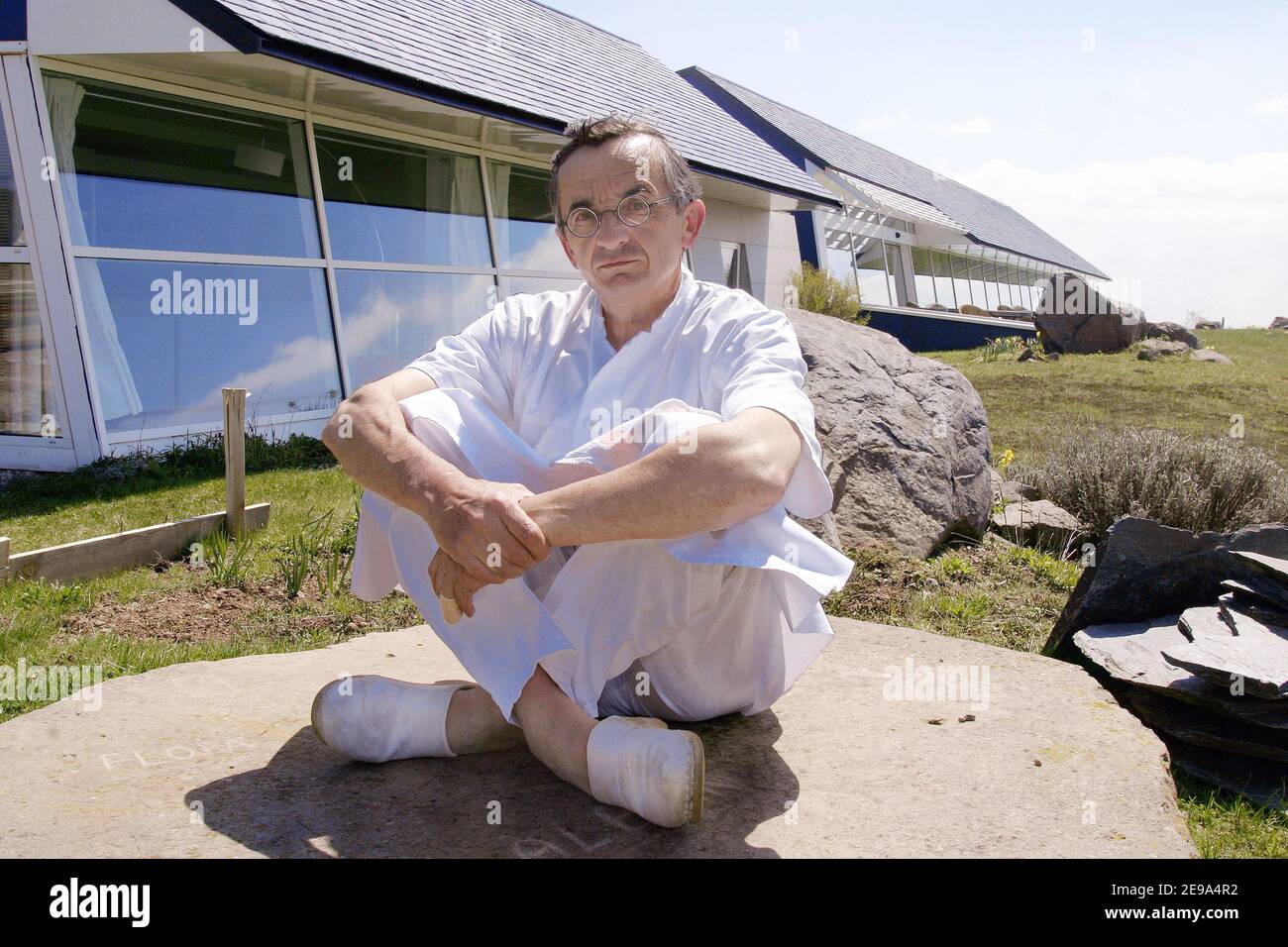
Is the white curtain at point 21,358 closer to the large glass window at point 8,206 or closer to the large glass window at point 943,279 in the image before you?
the large glass window at point 8,206

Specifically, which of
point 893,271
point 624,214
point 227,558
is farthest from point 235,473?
point 893,271

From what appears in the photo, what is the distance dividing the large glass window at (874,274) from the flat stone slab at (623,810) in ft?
67.5

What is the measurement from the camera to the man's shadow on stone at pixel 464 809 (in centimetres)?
242

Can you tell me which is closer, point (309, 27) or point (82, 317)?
point (82, 317)

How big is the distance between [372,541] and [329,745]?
0.60 m

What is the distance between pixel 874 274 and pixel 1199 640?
21.8 metres

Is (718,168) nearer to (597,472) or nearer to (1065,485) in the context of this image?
(1065,485)

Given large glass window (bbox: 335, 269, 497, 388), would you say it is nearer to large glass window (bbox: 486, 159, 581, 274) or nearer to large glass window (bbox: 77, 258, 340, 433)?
large glass window (bbox: 77, 258, 340, 433)

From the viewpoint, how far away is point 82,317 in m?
7.48

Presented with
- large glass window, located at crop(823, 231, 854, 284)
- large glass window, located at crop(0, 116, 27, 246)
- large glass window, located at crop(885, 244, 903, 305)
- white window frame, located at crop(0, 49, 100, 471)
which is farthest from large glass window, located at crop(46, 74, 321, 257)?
large glass window, located at crop(885, 244, 903, 305)

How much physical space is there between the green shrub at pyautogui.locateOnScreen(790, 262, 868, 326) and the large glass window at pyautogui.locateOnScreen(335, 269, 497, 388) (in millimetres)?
8656
